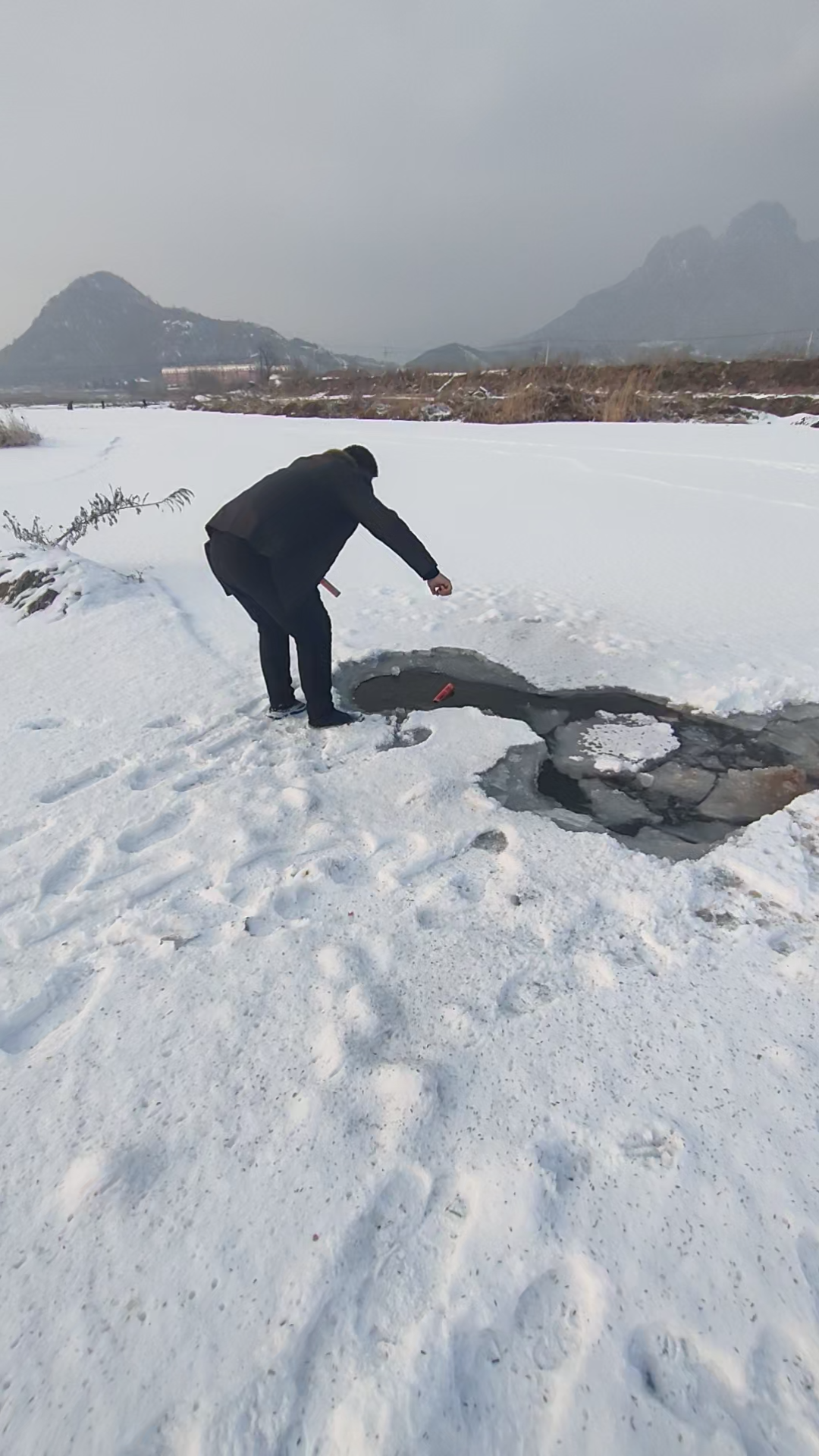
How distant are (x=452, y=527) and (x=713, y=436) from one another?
5.95 metres

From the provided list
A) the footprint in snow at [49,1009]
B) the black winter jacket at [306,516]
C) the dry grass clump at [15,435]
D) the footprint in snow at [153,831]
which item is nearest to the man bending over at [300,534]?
the black winter jacket at [306,516]

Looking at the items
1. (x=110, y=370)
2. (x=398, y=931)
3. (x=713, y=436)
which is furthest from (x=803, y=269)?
(x=398, y=931)

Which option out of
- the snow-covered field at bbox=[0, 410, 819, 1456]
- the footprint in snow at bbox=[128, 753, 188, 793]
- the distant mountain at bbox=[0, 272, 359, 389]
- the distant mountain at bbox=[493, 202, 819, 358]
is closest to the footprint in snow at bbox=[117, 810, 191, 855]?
the snow-covered field at bbox=[0, 410, 819, 1456]

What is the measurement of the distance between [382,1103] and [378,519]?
1.96 metres

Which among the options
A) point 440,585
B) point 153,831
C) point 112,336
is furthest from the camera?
point 112,336

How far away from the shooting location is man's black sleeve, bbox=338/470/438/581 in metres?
2.56

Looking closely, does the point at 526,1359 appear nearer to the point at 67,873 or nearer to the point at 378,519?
the point at 67,873

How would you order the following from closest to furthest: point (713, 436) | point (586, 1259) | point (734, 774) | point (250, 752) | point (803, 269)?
1. point (586, 1259)
2. point (734, 774)
3. point (250, 752)
4. point (713, 436)
5. point (803, 269)

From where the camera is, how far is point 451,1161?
1313mm

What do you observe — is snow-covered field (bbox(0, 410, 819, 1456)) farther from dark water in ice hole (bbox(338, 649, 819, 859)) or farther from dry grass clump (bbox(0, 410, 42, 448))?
dry grass clump (bbox(0, 410, 42, 448))

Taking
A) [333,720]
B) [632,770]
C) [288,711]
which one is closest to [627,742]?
[632,770]

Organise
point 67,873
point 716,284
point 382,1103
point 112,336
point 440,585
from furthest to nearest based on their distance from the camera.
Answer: point 716,284 < point 112,336 < point 440,585 < point 67,873 < point 382,1103

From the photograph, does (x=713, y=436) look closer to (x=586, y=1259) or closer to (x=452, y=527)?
(x=452, y=527)

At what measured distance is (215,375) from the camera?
51.1 m
